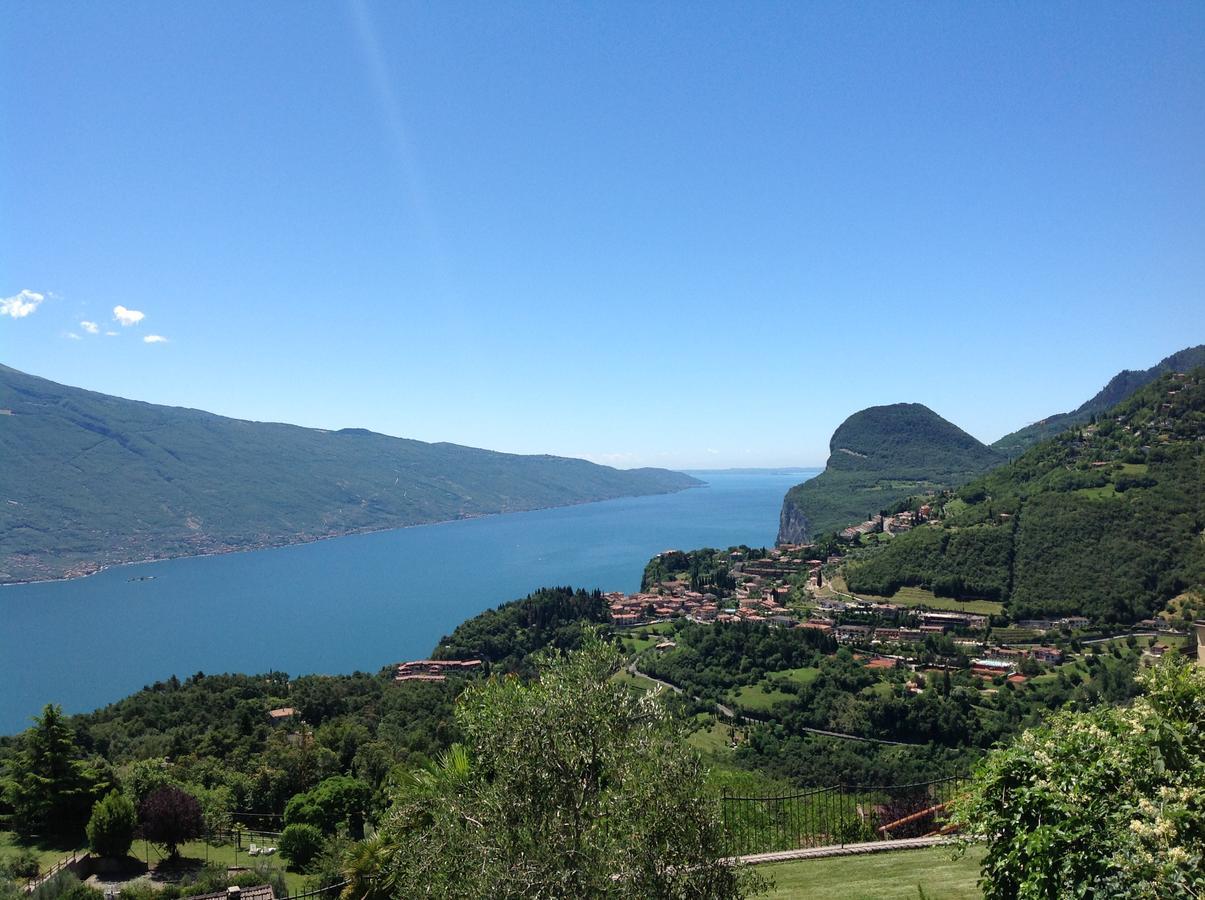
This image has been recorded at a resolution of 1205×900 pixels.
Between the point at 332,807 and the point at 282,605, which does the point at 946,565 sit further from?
the point at 282,605

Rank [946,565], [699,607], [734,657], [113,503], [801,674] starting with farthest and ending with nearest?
[113,503], [699,607], [946,565], [734,657], [801,674]

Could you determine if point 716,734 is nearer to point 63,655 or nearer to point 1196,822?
point 1196,822

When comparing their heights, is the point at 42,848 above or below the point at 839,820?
below

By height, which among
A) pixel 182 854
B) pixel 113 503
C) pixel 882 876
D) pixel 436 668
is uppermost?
pixel 113 503

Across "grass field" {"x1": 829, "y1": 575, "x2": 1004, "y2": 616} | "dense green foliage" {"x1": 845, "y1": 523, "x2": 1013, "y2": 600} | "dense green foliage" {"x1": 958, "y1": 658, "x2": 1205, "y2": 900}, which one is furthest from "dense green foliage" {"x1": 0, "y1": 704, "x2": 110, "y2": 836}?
"dense green foliage" {"x1": 845, "y1": 523, "x2": 1013, "y2": 600}

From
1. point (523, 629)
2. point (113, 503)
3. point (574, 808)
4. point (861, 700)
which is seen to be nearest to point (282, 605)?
point (523, 629)

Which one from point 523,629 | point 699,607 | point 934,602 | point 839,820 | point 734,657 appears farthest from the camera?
point 699,607
